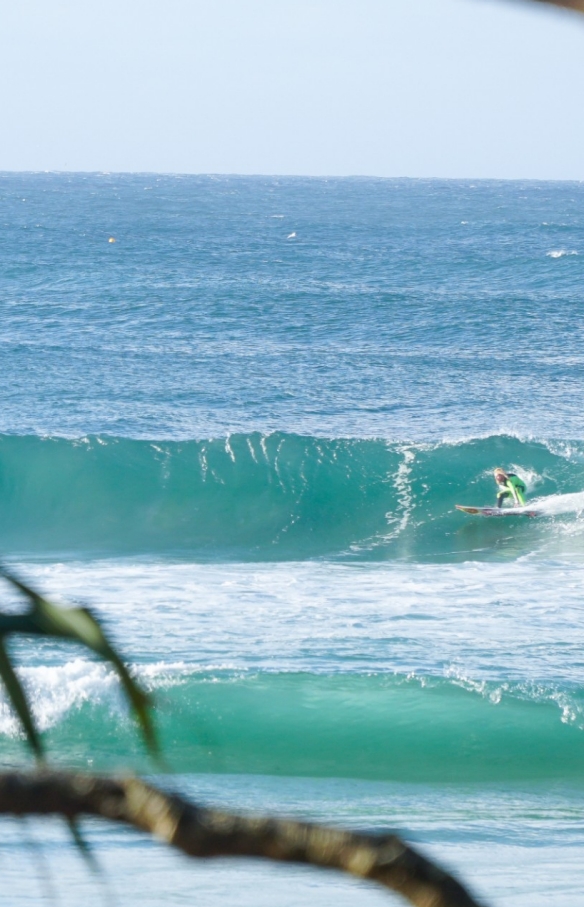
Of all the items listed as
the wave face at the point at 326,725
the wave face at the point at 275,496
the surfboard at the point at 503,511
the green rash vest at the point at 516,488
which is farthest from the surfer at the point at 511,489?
the wave face at the point at 326,725

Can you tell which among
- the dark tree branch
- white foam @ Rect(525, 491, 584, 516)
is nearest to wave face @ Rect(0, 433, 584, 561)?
white foam @ Rect(525, 491, 584, 516)

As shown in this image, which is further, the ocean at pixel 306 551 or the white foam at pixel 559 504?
the white foam at pixel 559 504

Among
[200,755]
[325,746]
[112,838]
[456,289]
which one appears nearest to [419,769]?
[325,746]

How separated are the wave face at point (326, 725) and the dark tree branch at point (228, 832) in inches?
289

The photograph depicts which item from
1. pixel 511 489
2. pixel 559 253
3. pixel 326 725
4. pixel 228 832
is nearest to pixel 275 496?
pixel 511 489

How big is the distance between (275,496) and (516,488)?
380 centimetres

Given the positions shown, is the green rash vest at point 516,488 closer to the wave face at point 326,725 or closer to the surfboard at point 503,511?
the surfboard at point 503,511

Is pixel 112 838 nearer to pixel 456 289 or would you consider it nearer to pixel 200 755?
pixel 200 755

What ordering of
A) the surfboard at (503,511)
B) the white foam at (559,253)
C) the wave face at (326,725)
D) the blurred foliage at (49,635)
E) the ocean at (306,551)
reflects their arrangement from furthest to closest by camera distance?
the white foam at (559,253) < the surfboard at (503,511) < the wave face at (326,725) < the ocean at (306,551) < the blurred foliage at (49,635)

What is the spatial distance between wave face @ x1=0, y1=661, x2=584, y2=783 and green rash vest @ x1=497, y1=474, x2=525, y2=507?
24.3 feet

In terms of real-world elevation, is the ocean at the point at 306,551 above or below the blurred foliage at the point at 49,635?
below

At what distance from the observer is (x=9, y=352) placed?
1009 inches

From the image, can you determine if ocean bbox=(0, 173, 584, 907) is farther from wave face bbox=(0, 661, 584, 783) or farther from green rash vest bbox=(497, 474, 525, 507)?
green rash vest bbox=(497, 474, 525, 507)

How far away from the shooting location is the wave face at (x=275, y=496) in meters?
15.5
